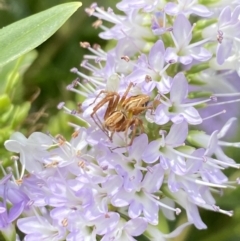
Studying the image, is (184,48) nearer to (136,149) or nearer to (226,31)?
(226,31)

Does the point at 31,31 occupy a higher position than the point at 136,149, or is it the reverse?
the point at 31,31

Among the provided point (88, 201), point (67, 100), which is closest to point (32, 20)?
point (88, 201)

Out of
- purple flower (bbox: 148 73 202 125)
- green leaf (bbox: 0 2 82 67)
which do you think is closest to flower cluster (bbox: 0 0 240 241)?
purple flower (bbox: 148 73 202 125)

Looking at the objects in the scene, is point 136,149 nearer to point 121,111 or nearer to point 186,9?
point 121,111

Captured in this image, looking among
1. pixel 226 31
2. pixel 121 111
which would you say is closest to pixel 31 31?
pixel 121 111

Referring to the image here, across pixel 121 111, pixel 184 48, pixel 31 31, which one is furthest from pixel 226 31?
pixel 31 31

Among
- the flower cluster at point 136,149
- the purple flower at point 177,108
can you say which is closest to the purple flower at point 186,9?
the flower cluster at point 136,149

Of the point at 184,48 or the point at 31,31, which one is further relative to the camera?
the point at 184,48

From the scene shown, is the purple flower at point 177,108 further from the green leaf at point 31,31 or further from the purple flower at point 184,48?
the green leaf at point 31,31
